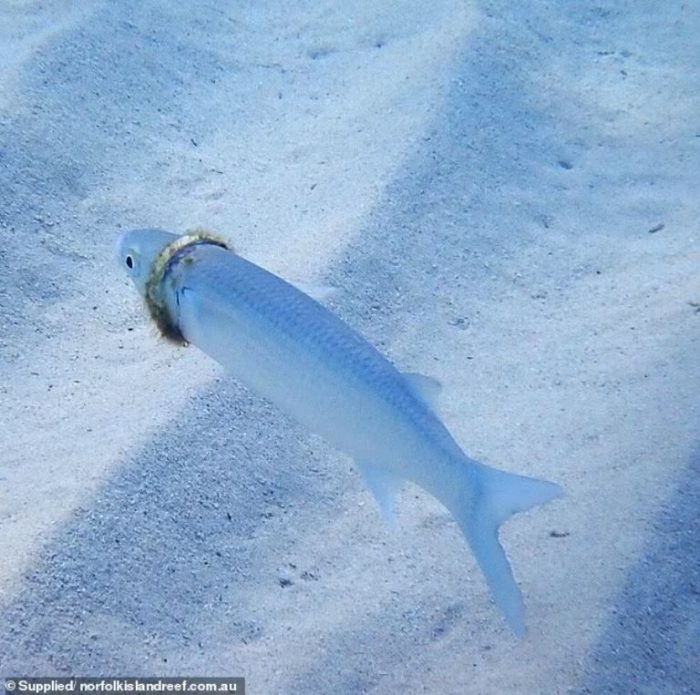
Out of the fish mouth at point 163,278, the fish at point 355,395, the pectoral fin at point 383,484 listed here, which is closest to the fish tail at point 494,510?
the fish at point 355,395

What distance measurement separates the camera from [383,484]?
6.25 feet

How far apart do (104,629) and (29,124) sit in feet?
9.92

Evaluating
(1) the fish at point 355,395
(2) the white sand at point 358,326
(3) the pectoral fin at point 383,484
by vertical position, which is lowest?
(2) the white sand at point 358,326

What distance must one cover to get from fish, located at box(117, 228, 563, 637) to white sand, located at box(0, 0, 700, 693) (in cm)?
90

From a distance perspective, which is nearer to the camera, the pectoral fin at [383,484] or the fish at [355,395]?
the fish at [355,395]

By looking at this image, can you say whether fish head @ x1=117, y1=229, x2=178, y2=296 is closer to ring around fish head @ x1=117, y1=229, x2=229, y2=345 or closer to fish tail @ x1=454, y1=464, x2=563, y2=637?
ring around fish head @ x1=117, y1=229, x2=229, y2=345

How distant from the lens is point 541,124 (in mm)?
5000

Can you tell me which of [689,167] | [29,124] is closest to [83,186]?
[29,124]

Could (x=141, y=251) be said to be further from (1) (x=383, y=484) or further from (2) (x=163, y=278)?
(1) (x=383, y=484)

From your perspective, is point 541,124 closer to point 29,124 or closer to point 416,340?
point 416,340

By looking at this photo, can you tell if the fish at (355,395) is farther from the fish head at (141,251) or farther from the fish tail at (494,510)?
the fish head at (141,251)

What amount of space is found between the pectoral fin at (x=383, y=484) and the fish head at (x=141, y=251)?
72 cm

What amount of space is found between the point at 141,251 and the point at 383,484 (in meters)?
0.83

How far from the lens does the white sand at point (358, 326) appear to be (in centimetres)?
253
